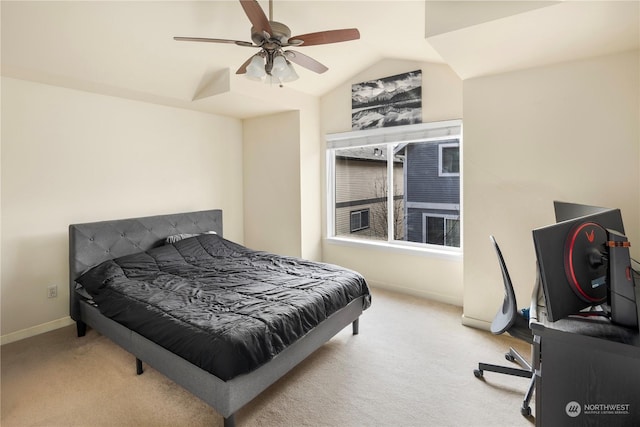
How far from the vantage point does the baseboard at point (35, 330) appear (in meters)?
2.79

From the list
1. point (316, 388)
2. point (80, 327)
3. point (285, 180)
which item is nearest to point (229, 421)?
point (316, 388)

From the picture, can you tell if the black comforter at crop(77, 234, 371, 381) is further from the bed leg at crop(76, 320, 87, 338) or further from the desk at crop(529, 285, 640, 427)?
the desk at crop(529, 285, 640, 427)

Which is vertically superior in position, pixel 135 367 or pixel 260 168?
pixel 260 168

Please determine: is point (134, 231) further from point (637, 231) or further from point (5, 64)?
point (637, 231)

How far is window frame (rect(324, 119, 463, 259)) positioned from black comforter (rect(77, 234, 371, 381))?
4.39 ft

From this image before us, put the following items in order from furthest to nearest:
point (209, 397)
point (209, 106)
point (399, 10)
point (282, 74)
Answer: point (209, 106) < point (399, 10) < point (282, 74) < point (209, 397)

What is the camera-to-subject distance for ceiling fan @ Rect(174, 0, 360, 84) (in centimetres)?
197

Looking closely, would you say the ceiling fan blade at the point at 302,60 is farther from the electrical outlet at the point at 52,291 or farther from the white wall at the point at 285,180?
the electrical outlet at the point at 52,291

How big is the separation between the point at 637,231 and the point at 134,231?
4471mm

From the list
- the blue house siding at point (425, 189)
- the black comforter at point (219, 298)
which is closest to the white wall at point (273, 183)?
the black comforter at point (219, 298)

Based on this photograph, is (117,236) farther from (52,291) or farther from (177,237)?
(52,291)

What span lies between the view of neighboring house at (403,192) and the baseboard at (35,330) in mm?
3307

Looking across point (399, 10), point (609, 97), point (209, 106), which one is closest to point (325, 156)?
point (209, 106)

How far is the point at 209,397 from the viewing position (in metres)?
1.77
